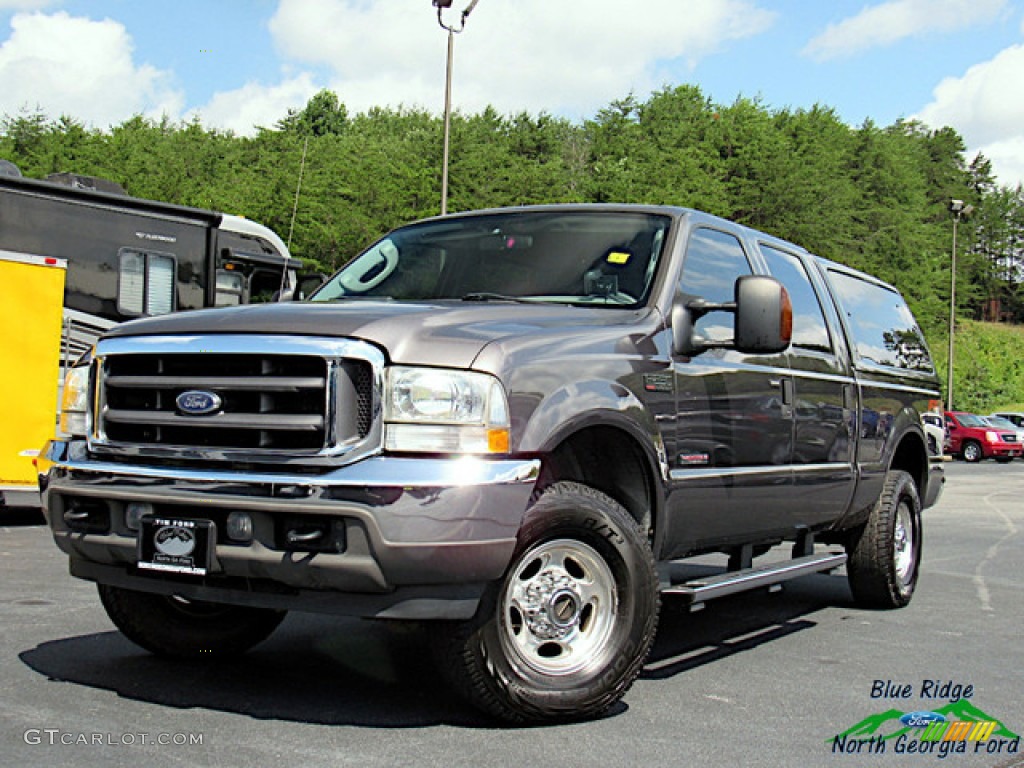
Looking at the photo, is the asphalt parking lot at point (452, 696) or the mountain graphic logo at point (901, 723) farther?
the mountain graphic logo at point (901, 723)

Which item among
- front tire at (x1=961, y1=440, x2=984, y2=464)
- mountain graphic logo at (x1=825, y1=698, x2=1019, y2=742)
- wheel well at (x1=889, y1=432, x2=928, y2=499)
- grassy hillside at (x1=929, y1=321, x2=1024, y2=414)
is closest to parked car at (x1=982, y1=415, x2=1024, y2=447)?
front tire at (x1=961, y1=440, x2=984, y2=464)

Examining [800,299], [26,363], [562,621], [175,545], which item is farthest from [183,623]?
[26,363]

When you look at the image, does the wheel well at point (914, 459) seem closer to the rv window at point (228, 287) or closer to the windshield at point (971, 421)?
the rv window at point (228, 287)

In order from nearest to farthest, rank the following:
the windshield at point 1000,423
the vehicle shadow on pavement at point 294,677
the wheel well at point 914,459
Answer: the vehicle shadow on pavement at point 294,677 → the wheel well at point 914,459 → the windshield at point 1000,423

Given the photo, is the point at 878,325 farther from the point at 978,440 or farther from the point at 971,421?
the point at 971,421

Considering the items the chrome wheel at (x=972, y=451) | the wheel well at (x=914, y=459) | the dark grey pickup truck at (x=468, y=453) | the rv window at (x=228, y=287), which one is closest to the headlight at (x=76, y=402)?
the dark grey pickup truck at (x=468, y=453)

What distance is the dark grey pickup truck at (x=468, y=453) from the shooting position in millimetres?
4176

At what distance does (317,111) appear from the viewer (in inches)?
3366

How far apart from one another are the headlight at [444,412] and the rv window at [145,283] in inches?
441

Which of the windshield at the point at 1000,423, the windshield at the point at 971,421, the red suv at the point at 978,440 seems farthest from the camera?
the windshield at the point at 1000,423

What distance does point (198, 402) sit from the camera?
4492mm

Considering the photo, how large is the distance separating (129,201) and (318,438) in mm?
11545

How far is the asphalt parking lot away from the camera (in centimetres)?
419

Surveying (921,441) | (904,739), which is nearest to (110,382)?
(904,739)
